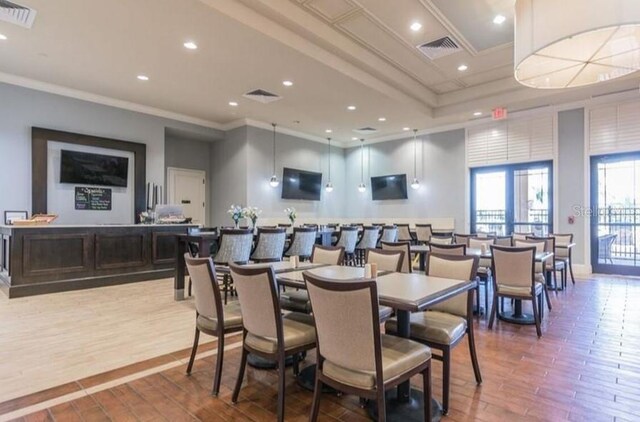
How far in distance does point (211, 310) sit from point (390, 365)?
55.4 inches

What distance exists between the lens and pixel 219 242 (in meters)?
4.93

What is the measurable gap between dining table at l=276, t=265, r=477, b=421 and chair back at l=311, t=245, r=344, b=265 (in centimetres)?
91

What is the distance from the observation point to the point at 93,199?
7.22 metres

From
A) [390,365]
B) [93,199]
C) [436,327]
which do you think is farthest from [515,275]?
[93,199]

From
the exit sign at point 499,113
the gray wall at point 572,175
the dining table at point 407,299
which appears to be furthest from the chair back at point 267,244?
the gray wall at point 572,175

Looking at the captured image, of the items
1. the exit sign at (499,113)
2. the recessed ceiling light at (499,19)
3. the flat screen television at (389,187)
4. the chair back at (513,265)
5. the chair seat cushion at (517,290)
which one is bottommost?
the chair seat cushion at (517,290)

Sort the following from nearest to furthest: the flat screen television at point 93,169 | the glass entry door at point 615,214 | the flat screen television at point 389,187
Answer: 1. the flat screen television at point 93,169
2. the glass entry door at point 615,214
3. the flat screen television at point 389,187

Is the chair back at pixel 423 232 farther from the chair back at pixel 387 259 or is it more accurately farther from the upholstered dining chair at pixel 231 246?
the chair back at pixel 387 259

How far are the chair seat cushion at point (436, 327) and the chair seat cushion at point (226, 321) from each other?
3.55 ft

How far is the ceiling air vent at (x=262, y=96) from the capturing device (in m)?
6.86

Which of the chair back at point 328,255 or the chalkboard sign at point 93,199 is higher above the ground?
the chalkboard sign at point 93,199

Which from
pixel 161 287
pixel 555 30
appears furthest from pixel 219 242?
pixel 555 30

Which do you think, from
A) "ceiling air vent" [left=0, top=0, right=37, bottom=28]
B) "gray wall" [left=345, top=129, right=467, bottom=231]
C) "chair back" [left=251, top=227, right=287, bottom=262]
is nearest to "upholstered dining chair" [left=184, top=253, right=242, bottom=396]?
"chair back" [left=251, top=227, right=287, bottom=262]

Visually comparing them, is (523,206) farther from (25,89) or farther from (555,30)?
(25,89)
